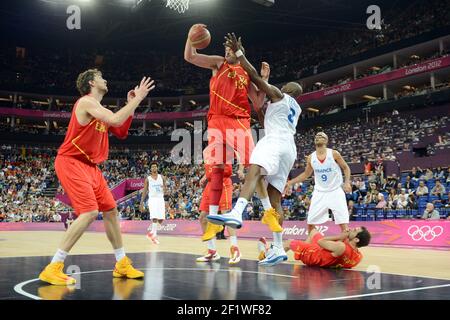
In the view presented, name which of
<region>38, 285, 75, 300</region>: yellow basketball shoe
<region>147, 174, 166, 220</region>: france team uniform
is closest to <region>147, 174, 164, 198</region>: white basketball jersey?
<region>147, 174, 166, 220</region>: france team uniform

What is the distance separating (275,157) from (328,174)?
8.96ft

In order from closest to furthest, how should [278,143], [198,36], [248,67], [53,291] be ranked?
[53,291]
[248,67]
[278,143]
[198,36]

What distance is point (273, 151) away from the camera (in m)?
5.43

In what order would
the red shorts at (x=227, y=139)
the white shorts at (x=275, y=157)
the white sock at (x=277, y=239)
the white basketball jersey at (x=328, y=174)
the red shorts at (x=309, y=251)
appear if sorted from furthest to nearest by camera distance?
the white basketball jersey at (x=328, y=174)
the red shorts at (x=309, y=251)
the red shorts at (x=227, y=139)
the white sock at (x=277, y=239)
the white shorts at (x=275, y=157)

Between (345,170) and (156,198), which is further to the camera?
(156,198)

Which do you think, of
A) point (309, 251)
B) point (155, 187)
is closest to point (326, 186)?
point (309, 251)

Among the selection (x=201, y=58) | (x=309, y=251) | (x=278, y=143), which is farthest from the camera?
(x=309, y=251)

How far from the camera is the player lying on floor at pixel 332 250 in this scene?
6.00 m

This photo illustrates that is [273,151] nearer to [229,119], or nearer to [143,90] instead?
[229,119]

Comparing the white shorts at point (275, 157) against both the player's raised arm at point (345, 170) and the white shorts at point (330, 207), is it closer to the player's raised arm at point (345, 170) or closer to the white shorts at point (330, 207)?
the player's raised arm at point (345, 170)

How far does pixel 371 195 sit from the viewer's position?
15453mm

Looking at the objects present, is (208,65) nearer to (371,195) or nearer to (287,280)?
(287,280)

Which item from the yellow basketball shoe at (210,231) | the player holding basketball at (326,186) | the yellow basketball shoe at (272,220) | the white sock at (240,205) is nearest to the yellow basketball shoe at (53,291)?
the white sock at (240,205)
